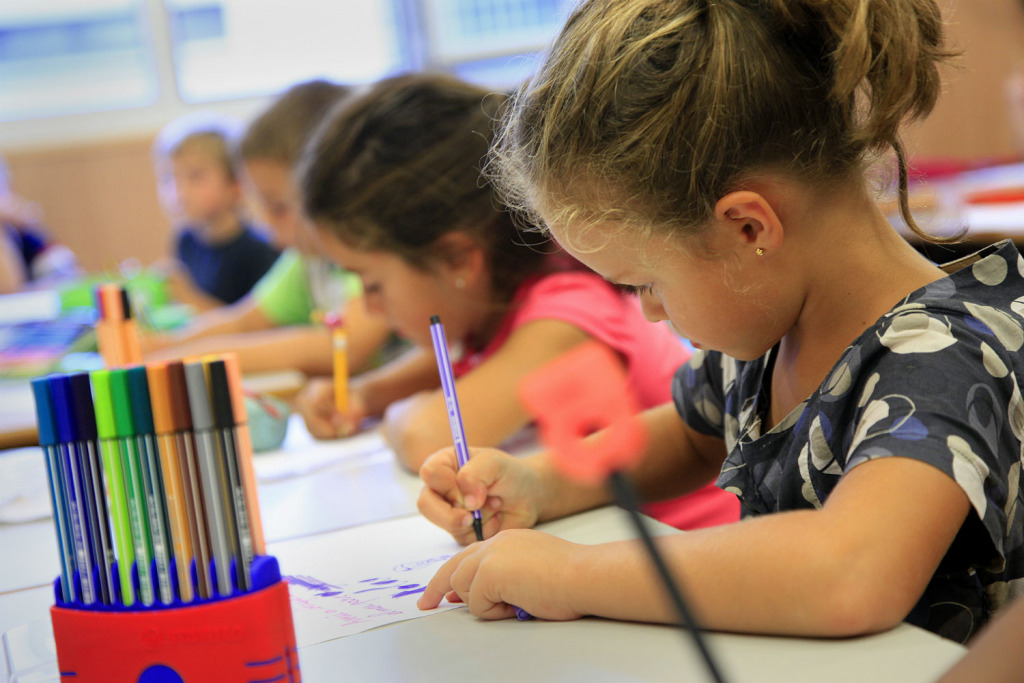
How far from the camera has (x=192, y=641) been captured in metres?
0.44

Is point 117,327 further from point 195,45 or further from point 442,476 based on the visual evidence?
point 195,45

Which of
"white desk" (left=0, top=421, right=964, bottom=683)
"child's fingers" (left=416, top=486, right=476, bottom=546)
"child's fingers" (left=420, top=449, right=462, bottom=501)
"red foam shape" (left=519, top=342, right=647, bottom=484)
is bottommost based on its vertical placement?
"white desk" (left=0, top=421, right=964, bottom=683)

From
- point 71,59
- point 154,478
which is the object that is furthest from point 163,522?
point 71,59

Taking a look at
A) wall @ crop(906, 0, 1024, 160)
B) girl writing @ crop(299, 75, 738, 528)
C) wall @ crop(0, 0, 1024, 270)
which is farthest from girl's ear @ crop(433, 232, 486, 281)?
wall @ crop(0, 0, 1024, 270)

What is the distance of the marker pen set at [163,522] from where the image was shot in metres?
0.43

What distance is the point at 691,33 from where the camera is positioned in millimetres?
589

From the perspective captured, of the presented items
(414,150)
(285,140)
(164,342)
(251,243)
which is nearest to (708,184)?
(414,150)

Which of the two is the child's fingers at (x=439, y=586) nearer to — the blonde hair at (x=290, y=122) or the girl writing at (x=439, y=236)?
the girl writing at (x=439, y=236)

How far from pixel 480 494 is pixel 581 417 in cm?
43

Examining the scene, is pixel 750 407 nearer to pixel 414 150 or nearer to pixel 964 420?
pixel 964 420

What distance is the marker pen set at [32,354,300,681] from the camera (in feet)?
1.41

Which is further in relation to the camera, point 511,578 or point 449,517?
point 449,517

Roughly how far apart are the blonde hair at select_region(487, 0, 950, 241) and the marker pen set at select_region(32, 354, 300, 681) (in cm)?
29

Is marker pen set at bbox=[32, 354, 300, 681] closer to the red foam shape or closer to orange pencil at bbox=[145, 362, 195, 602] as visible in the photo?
orange pencil at bbox=[145, 362, 195, 602]
